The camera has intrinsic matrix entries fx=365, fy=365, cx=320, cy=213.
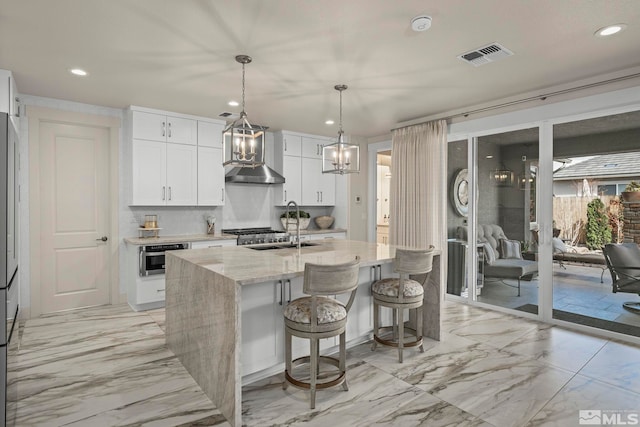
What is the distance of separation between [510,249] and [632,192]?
135cm

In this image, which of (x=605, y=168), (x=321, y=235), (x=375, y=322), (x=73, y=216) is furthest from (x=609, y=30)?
(x=73, y=216)

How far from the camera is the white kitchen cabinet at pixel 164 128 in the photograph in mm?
4617

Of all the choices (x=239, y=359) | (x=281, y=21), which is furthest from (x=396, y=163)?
(x=239, y=359)

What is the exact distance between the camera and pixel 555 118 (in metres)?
3.92

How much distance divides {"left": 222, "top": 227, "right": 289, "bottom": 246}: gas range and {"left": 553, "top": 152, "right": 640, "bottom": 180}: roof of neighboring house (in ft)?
11.9

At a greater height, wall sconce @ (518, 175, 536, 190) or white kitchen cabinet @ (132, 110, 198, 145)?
white kitchen cabinet @ (132, 110, 198, 145)

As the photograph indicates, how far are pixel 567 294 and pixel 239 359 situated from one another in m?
3.73

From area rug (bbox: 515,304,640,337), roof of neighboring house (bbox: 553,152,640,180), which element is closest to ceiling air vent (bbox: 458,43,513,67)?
roof of neighboring house (bbox: 553,152,640,180)

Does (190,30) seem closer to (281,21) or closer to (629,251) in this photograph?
(281,21)

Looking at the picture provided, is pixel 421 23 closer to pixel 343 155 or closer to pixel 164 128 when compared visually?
pixel 343 155

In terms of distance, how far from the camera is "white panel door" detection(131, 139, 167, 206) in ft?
15.1

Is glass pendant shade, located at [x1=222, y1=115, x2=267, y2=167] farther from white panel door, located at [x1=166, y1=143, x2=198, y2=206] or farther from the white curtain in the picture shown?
the white curtain

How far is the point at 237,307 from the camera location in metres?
2.14

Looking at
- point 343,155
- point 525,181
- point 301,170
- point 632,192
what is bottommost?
point 632,192
